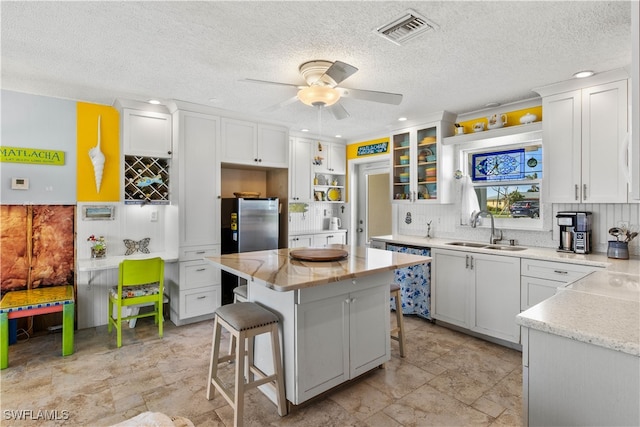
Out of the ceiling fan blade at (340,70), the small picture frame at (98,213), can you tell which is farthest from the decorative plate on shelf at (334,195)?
the ceiling fan blade at (340,70)

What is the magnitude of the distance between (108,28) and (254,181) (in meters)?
3.00

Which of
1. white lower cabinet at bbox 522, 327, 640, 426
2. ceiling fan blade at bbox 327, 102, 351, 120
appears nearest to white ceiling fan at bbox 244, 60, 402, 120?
ceiling fan blade at bbox 327, 102, 351, 120

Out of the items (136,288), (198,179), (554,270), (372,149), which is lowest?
(136,288)

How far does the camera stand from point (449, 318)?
363cm

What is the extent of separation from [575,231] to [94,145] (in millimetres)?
5084

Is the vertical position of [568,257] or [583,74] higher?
[583,74]

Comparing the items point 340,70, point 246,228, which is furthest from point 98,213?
point 340,70

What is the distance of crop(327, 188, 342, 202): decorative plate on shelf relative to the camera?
18.4 feet

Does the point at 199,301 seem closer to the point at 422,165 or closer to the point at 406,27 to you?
the point at 422,165

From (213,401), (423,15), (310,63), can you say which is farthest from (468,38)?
(213,401)

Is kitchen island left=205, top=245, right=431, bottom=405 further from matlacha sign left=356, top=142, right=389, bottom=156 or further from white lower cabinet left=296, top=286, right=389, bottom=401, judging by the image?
matlacha sign left=356, top=142, right=389, bottom=156

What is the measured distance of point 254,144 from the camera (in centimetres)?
434

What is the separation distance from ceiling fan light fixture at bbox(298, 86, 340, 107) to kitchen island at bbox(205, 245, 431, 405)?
48.8 inches

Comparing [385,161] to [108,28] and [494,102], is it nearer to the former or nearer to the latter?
[494,102]
